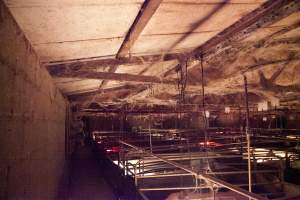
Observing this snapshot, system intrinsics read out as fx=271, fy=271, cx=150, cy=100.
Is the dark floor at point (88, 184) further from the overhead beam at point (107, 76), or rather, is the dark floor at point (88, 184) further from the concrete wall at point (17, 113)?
the concrete wall at point (17, 113)

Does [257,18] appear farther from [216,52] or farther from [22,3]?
[22,3]

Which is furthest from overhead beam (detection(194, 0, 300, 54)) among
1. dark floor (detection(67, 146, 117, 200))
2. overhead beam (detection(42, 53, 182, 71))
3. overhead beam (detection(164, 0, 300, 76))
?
dark floor (detection(67, 146, 117, 200))

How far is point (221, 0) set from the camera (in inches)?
105

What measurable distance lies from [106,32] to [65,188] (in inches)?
249

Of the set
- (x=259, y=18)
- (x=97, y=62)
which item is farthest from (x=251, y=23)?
(x=97, y=62)

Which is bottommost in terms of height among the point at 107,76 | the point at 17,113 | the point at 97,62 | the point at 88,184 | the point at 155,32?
the point at 88,184

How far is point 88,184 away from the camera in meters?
8.04

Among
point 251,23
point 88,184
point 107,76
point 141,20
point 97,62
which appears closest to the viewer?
point 141,20

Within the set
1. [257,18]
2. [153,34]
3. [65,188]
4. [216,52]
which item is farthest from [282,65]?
[65,188]

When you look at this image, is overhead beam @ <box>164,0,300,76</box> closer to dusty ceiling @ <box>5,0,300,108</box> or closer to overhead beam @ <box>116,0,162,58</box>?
dusty ceiling @ <box>5,0,300,108</box>

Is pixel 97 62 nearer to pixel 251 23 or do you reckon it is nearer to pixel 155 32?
pixel 155 32

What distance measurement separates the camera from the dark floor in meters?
6.79

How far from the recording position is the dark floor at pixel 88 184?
6.79 metres

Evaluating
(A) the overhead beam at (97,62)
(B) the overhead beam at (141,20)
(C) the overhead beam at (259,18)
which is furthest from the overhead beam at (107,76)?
(C) the overhead beam at (259,18)
